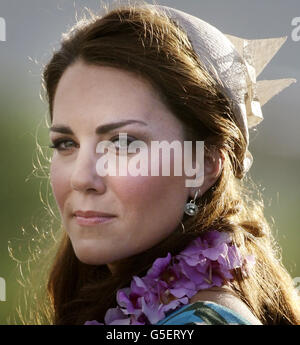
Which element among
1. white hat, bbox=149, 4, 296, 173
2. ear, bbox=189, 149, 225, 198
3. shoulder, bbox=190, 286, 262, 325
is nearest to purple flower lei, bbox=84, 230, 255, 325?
shoulder, bbox=190, 286, 262, 325

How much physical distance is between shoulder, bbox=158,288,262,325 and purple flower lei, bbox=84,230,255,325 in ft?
0.15

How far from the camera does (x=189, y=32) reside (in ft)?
7.28

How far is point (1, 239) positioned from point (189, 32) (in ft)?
14.6

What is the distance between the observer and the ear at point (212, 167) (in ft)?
7.25

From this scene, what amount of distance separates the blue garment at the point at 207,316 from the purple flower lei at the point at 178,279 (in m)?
0.11

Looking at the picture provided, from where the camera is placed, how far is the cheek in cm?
214

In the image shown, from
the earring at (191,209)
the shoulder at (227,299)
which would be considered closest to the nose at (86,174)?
the earring at (191,209)

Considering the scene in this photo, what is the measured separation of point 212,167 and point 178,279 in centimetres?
45

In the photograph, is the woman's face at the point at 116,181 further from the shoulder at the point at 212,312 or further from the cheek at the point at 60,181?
the shoulder at the point at 212,312

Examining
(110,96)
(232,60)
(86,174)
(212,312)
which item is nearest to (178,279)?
(212,312)

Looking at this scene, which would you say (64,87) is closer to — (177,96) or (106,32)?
(106,32)

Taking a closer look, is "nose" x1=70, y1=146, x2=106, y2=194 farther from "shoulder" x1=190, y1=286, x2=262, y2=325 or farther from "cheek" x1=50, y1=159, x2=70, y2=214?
"shoulder" x1=190, y1=286, x2=262, y2=325

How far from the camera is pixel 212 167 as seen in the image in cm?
223

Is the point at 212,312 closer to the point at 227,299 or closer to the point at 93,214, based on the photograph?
Result: the point at 227,299
